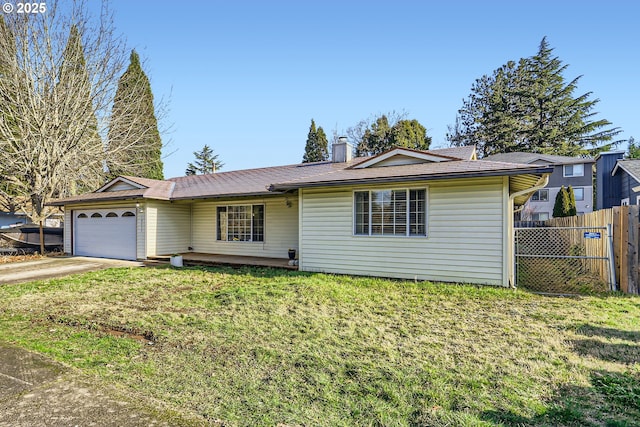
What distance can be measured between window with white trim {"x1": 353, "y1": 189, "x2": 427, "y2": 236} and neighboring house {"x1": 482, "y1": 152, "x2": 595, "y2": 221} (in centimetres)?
2291

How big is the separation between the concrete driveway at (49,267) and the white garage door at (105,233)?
485mm

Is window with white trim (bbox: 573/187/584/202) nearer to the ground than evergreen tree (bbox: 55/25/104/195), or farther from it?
nearer to the ground

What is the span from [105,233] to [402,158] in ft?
39.2

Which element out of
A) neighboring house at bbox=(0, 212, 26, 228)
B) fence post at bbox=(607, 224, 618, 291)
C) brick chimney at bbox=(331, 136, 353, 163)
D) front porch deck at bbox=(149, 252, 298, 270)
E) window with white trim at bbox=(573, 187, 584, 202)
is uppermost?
brick chimney at bbox=(331, 136, 353, 163)

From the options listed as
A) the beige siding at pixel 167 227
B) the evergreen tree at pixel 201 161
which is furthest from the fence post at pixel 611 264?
the evergreen tree at pixel 201 161

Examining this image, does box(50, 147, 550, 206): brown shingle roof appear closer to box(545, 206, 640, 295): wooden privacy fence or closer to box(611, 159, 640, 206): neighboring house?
box(545, 206, 640, 295): wooden privacy fence

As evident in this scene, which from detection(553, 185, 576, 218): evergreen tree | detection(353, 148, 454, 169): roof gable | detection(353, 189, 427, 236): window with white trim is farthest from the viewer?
detection(553, 185, 576, 218): evergreen tree

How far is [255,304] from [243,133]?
15951mm

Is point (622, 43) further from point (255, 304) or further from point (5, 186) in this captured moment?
point (5, 186)

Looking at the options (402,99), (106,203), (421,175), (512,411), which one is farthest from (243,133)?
(512,411)

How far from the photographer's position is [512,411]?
2.63 meters

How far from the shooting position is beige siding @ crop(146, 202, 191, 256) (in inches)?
479

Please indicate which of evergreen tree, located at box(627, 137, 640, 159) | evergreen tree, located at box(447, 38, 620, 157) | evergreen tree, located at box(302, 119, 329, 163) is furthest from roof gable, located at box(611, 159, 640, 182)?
evergreen tree, located at box(627, 137, 640, 159)

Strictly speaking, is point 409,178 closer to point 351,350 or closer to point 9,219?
point 351,350
